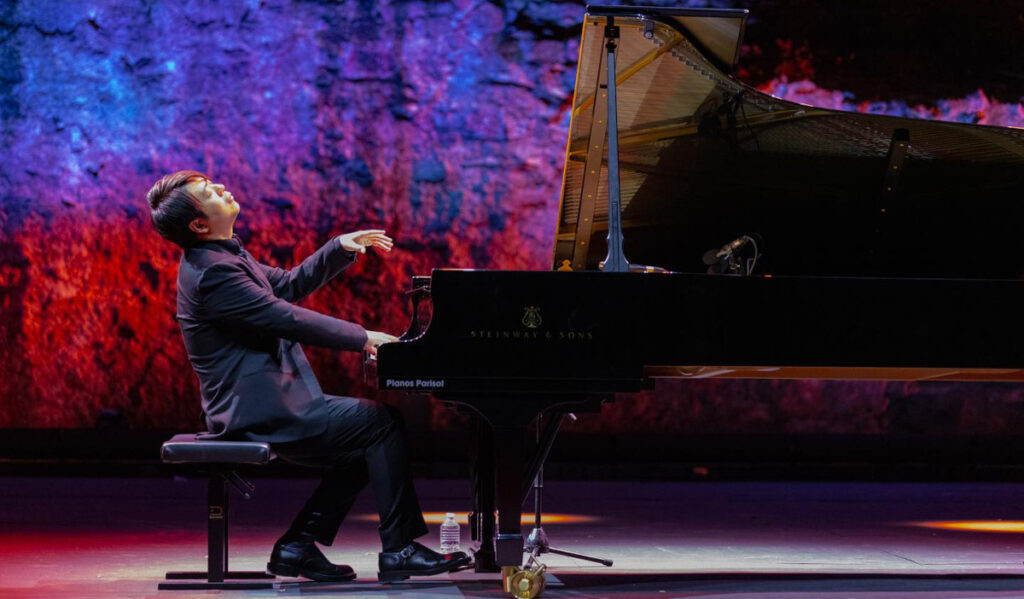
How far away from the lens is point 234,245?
3252 mm

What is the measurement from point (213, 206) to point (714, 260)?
4.98 ft

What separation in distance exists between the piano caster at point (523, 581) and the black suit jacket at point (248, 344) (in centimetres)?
65

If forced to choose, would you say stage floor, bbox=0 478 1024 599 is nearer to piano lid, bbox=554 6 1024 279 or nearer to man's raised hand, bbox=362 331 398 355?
man's raised hand, bbox=362 331 398 355

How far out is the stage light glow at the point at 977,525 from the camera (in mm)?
4988

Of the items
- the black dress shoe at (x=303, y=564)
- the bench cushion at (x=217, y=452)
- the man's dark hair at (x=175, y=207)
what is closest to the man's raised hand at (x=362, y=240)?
the man's dark hair at (x=175, y=207)

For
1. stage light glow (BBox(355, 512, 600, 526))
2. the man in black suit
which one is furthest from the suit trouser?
stage light glow (BBox(355, 512, 600, 526))

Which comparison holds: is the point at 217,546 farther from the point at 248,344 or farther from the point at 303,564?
the point at 248,344

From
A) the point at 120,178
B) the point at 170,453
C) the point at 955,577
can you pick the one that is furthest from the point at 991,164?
the point at 120,178

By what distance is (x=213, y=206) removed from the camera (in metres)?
3.21

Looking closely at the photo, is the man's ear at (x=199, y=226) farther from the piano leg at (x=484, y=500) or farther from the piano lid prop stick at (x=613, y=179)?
the piano lid prop stick at (x=613, y=179)

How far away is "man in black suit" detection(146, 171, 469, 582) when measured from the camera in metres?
3.10

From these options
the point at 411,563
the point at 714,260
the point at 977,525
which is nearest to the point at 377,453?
the point at 411,563

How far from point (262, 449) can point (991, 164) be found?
2.65 m

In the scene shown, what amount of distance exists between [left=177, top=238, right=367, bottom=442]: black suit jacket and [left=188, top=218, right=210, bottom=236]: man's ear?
36 mm
